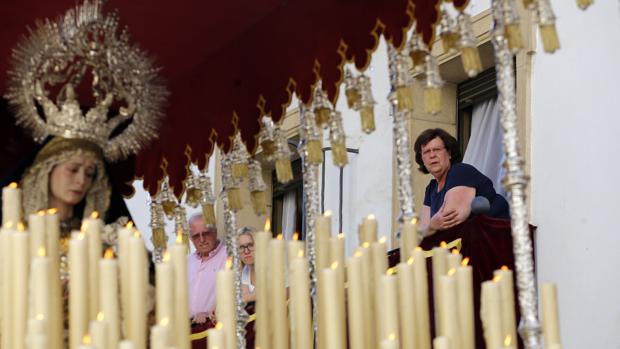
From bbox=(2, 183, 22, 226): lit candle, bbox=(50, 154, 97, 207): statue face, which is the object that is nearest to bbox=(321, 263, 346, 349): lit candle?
bbox=(2, 183, 22, 226): lit candle

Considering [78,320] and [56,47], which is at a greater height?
[56,47]

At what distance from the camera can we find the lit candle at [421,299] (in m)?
2.96

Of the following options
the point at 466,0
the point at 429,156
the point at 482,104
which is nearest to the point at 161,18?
the point at 466,0

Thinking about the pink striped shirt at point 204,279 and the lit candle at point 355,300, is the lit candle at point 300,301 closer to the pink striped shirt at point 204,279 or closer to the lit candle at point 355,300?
the lit candle at point 355,300

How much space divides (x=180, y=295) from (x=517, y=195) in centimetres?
88

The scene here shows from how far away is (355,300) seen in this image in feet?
9.27

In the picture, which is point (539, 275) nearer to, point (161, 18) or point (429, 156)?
point (429, 156)

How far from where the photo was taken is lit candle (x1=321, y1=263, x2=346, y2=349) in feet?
8.89

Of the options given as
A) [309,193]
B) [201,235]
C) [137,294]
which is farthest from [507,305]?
[201,235]

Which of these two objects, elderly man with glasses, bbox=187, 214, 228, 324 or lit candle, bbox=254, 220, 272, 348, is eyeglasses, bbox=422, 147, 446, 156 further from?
lit candle, bbox=254, 220, 272, 348

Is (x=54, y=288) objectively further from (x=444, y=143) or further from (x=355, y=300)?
(x=444, y=143)

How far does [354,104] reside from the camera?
389 cm

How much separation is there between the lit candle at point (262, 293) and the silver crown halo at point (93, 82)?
3.13ft

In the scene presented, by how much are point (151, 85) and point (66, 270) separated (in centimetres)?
77
